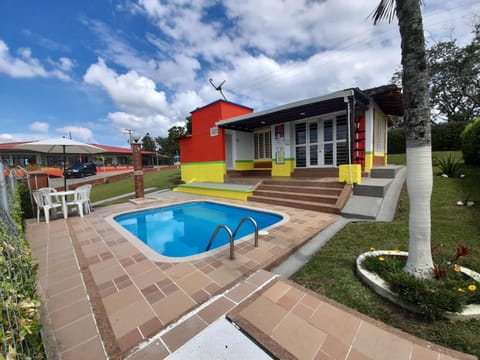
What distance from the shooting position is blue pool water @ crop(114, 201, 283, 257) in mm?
4602

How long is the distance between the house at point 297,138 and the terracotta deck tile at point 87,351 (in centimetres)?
672

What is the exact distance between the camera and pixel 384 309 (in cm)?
197

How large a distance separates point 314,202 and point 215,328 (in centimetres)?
529

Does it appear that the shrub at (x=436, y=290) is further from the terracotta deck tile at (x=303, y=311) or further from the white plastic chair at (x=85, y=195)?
the white plastic chair at (x=85, y=195)

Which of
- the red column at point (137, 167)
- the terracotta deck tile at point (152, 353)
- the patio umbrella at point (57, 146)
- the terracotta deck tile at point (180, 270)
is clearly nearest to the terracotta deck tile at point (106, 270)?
the terracotta deck tile at point (180, 270)

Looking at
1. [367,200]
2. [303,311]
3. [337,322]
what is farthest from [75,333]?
[367,200]

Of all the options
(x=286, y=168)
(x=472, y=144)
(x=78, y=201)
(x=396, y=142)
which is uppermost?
(x=396, y=142)

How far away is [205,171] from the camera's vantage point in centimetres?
1198

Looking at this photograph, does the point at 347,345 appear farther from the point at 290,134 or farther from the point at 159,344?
the point at 290,134

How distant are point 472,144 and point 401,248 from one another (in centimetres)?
766

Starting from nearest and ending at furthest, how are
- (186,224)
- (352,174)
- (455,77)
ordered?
1. (186,224)
2. (352,174)
3. (455,77)

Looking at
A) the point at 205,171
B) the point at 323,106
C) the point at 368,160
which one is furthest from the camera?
the point at 205,171

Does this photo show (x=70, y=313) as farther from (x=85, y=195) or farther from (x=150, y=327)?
(x=85, y=195)

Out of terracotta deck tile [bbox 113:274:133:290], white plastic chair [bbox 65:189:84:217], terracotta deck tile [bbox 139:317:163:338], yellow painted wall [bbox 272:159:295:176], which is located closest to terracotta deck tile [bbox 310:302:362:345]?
terracotta deck tile [bbox 139:317:163:338]
